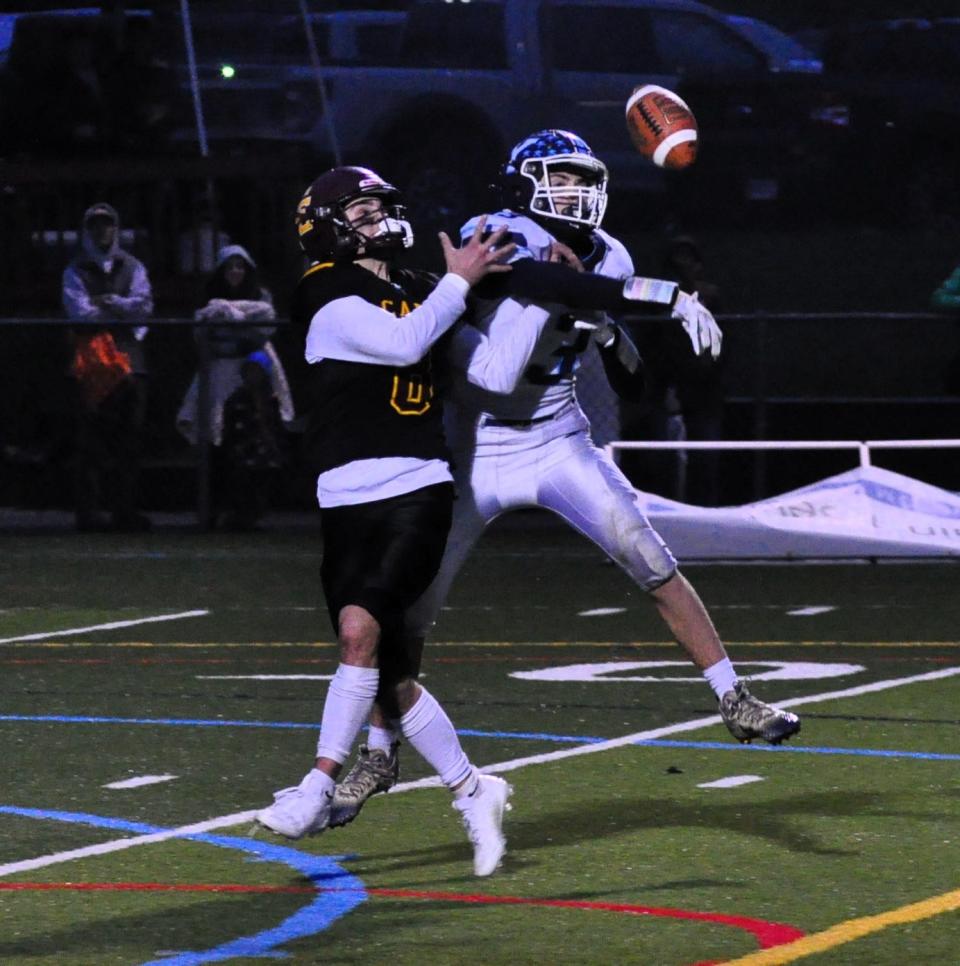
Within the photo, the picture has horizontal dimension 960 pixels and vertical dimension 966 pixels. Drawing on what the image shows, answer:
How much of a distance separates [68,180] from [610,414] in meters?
6.27

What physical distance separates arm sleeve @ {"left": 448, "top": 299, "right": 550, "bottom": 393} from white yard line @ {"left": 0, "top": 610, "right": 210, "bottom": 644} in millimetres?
5766

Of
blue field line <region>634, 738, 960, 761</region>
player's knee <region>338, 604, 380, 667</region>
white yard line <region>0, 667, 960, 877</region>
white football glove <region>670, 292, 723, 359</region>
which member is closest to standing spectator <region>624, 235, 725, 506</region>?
white yard line <region>0, 667, 960, 877</region>

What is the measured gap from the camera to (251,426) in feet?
59.2

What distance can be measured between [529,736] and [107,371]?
8.96 metres

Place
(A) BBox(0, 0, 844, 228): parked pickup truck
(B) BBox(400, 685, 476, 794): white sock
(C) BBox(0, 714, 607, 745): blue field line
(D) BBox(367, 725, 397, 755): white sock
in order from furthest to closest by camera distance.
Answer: (A) BBox(0, 0, 844, 228): parked pickup truck < (C) BBox(0, 714, 607, 745): blue field line < (D) BBox(367, 725, 397, 755): white sock < (B) BBox(400, 685, 476, 794): white sock

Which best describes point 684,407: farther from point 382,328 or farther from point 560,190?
point 382,328

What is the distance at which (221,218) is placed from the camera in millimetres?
20938

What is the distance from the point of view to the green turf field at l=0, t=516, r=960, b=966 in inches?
260

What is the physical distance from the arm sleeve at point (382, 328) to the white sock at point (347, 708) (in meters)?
0.87

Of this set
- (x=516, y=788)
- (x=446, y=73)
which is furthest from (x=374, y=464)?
(x=446, y=73)

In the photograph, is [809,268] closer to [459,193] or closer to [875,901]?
[459,193]

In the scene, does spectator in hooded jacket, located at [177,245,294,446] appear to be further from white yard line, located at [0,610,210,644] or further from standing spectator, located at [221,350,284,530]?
white yard line, located at [0,610,210,644]

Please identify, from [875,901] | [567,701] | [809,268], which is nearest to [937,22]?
[809,268]

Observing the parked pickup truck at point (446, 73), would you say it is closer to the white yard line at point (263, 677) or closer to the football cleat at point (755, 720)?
the white yard line at point (263, 677)
